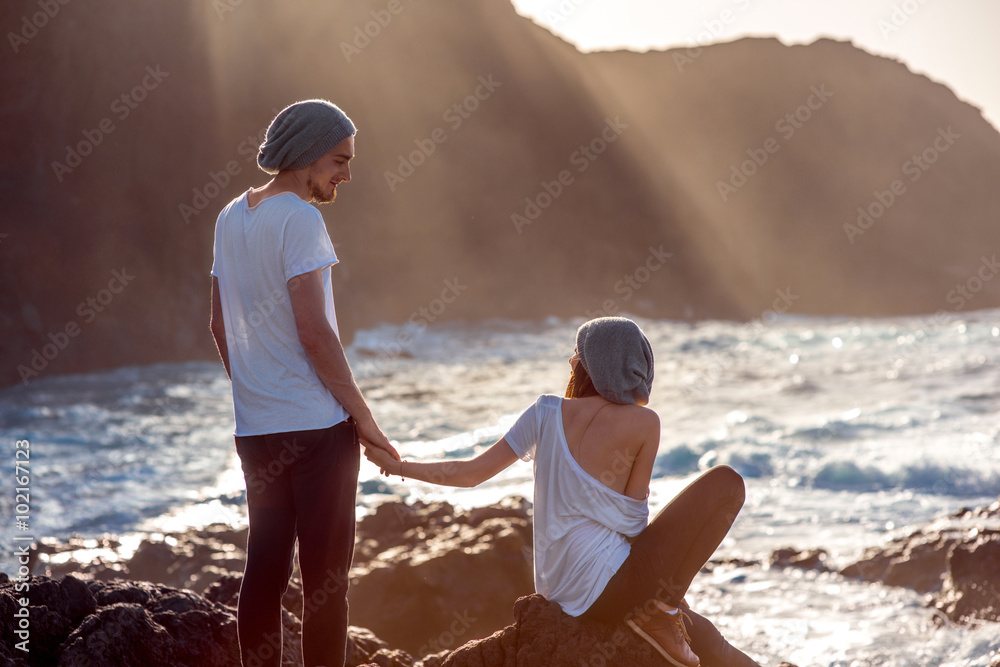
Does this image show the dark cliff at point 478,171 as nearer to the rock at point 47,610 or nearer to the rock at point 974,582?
the rock at point 47,610

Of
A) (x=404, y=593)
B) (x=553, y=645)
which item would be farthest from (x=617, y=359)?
(x=404, y=593)

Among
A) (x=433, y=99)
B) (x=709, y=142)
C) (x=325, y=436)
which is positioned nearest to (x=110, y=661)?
(x=325, y=436)

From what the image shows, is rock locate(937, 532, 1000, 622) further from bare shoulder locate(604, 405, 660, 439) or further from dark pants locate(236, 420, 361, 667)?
dark pants locate(236, 420, 361, 667)

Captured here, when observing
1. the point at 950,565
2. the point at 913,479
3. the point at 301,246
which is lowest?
the point at 913,479

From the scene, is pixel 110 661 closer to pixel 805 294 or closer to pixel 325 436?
pixel 325 436

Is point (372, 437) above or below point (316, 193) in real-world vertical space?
below

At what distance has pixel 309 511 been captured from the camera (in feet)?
7.27

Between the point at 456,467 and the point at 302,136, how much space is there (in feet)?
3.67

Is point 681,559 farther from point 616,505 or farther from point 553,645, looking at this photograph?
point 553,645

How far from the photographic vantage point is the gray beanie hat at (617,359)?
2363 mm

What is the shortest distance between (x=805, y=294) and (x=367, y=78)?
46148 millimetres

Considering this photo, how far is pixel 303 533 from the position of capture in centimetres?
224

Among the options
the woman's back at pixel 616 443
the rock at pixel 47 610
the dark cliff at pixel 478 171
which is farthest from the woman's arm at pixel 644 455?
the dark cliff at pixel 478 171

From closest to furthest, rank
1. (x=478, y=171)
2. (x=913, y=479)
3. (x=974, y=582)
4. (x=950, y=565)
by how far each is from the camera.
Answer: (x=974, y=582) → (x=950, y=565) → (x=913, y=479) → (x=478, y=171)
